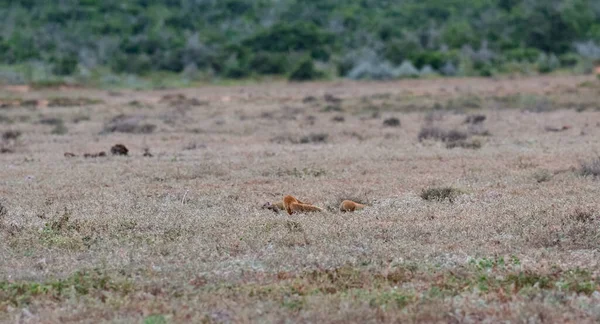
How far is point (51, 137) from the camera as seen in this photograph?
→ 20.6 m

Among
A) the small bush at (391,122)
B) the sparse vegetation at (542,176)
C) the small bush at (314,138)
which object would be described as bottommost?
the small bush at (391,122)

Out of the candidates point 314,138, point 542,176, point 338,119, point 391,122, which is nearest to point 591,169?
point 542,176

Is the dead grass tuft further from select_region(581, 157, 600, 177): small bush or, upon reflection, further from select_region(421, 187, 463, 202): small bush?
select_region(581, 157, 600, 177): small bush

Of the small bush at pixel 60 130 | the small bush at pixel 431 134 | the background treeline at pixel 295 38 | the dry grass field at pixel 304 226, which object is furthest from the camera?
the background treeline at pixel 295 38

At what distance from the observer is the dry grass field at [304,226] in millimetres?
6539

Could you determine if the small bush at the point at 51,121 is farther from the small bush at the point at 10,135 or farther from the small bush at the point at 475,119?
the small bush at the point at 475,119

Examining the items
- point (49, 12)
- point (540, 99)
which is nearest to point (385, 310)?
point (540, 99)

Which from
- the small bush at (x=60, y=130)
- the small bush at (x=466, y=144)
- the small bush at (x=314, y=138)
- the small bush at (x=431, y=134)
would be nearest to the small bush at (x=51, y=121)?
the small bush at (x=60, y=130)

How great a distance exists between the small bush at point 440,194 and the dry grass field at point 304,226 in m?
0.03

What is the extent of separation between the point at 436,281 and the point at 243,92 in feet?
108

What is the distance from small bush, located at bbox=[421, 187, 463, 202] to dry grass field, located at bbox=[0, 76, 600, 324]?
28 mm

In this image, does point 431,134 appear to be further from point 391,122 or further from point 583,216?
point 583,216

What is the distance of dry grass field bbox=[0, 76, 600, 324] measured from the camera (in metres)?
6.54

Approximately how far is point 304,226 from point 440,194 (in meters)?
2.50
